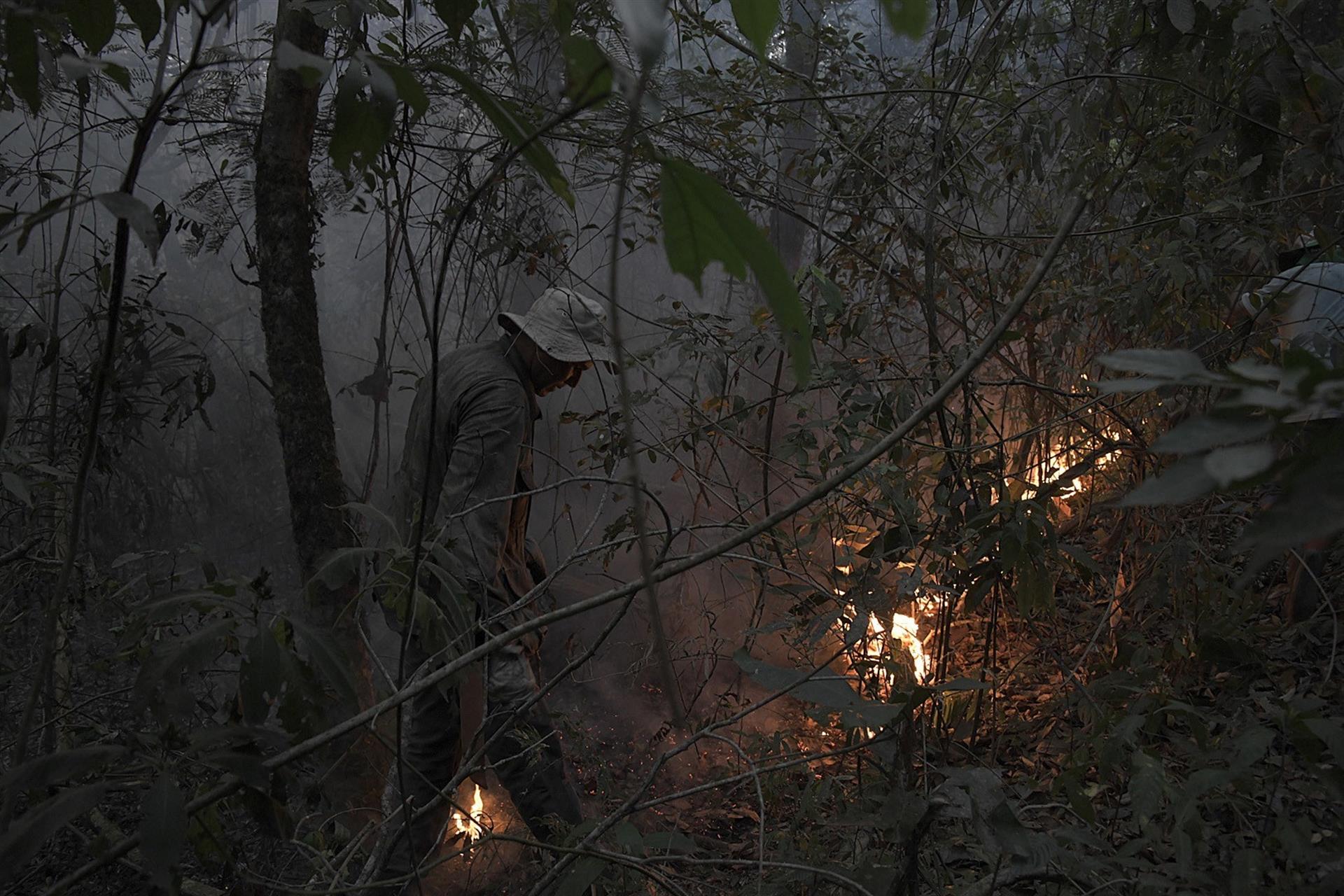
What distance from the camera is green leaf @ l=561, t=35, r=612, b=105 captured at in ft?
1.66

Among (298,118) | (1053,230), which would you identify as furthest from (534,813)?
(1053,230)

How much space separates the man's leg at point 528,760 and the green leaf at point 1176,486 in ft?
6.83

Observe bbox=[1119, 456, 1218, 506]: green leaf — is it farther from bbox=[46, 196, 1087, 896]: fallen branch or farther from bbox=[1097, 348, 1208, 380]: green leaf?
bbox=[46, 196, 1087, 896]: fallen branch

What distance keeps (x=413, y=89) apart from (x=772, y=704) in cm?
345

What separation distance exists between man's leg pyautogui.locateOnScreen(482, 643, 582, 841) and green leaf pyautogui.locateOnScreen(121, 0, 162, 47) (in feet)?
5.94

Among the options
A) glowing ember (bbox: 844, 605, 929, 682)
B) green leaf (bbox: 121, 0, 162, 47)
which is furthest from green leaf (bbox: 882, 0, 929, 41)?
glowing ember (bbox: 844, 605, 929, 682)

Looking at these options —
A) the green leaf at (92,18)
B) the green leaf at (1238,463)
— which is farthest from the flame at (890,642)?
the green leaf at (92,18)

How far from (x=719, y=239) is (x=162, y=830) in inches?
27.2

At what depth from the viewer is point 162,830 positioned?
0.76 metres

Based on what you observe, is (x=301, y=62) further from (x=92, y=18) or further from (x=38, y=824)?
(x=38, y=824)

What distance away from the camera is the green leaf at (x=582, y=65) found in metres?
0.51

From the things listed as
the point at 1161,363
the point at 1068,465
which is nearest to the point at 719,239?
the point at 1161,363

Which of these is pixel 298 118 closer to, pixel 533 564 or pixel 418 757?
pixel 533 564

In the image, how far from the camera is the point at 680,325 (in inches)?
108
